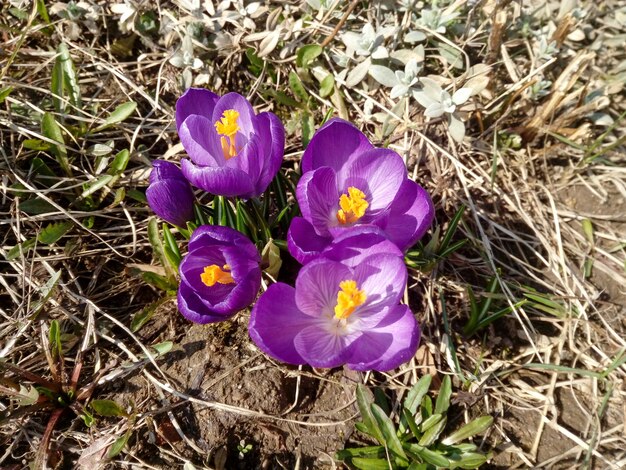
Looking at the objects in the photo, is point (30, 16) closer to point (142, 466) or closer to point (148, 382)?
point (148, 382)

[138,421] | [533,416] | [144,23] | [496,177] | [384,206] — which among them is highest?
[144,23]

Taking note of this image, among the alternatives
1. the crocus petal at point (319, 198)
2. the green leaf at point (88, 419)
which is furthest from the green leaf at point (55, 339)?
the crocus petal at point (319, 198)

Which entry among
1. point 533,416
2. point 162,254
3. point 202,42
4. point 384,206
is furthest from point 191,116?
point 533,416

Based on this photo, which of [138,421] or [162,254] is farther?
[162,254]

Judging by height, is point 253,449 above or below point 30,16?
below

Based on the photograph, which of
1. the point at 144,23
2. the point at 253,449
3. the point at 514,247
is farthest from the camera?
the point at 144,23

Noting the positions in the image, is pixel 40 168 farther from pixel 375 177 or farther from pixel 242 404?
pixel 375 177

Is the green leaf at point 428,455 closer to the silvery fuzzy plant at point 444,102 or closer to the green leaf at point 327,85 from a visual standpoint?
the silvery fuzzy plant at point 444,102
